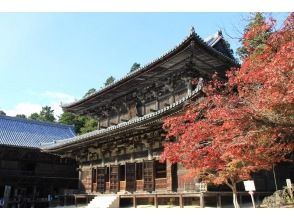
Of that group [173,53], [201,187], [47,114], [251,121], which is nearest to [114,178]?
[201,187]

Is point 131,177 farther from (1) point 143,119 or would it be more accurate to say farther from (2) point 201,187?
(2) point 201,187

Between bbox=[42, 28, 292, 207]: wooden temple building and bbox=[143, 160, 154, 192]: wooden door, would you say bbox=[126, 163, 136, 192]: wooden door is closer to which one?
bbox=[42, 28, 292, 207]: wooden temple building

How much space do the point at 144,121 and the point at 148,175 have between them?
3846mm

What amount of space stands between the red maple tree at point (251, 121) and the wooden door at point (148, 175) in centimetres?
557

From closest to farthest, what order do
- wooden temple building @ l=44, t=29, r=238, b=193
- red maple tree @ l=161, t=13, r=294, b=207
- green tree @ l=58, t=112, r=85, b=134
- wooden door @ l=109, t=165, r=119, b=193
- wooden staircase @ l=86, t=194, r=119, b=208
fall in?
1. red maple tree @ l=161, t=13, r=294, b=207
2. wooden temple building @ l=44, t=29, r=238, b=193
3. wooden staircase @ l=86, t=194, r=119, b=208
4. wooden door @ l=109, t=165, r=119, b=193
5. green tree @ l=58, t=112, r=85, b=134

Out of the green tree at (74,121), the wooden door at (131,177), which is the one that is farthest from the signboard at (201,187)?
the green tree at (74,121)

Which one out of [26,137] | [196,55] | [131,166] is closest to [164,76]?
[196,55]

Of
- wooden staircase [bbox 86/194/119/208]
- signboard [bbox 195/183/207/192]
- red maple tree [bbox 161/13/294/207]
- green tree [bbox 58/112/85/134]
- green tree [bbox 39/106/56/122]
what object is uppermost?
green tree [bbox 39/106/56/122]

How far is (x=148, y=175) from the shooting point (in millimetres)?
19031

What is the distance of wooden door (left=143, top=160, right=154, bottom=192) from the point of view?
18.7 m

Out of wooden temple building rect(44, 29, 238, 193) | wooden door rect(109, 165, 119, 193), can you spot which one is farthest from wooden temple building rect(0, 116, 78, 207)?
wooden door rect(109, 165, 119, 193)

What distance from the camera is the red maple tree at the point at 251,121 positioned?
831cm

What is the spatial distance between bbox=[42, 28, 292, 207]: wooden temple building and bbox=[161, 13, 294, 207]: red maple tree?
9.52ft

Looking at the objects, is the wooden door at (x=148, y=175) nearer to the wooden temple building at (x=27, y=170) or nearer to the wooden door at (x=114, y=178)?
the wooden door at (x=114, y=178)
